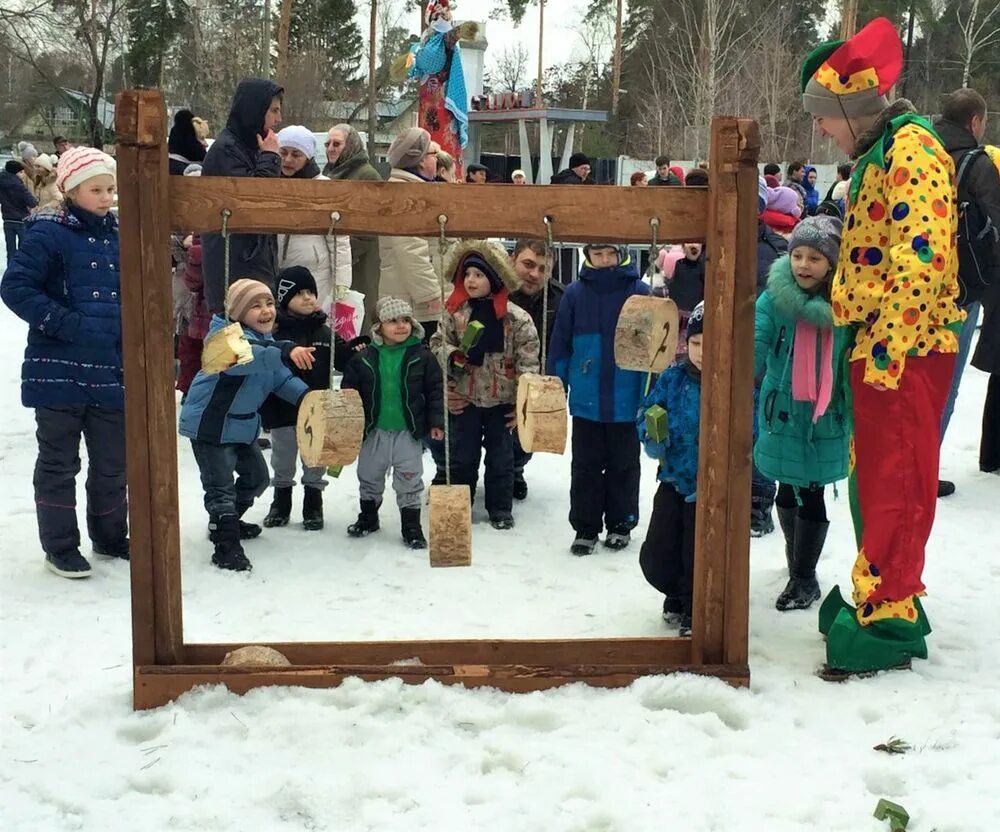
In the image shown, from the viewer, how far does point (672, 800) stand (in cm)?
303

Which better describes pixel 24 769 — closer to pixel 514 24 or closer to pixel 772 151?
pixel 772 151

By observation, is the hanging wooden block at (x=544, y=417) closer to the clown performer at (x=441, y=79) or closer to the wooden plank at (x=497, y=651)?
the wooden plank at (x=497, y=651)

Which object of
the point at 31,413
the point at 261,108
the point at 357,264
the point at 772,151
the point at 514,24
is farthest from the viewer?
the point at 514,24

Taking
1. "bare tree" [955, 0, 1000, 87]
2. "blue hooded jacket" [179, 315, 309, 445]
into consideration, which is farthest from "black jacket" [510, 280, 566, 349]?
"bare tree" [955, 0, 1000, 87]

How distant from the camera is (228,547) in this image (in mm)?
5316

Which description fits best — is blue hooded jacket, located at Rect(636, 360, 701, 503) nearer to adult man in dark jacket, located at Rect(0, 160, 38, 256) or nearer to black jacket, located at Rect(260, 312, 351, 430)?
black jacket, located at Rect(260, 312, 351, 430)

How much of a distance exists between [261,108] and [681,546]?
321 cm

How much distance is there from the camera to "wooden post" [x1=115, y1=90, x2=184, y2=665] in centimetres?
338

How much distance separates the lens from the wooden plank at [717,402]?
11.5 ft

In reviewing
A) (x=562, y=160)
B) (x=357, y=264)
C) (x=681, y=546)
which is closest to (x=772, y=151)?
Result: (x=562, y=160)

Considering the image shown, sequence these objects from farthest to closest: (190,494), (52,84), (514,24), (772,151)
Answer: (514,24)
(52,84)
(772,151)
(190,494)

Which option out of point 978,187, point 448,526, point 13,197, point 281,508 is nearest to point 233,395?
point 281,508

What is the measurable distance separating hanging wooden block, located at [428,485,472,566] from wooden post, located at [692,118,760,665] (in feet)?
2.49

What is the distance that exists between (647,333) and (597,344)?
5.98ft
